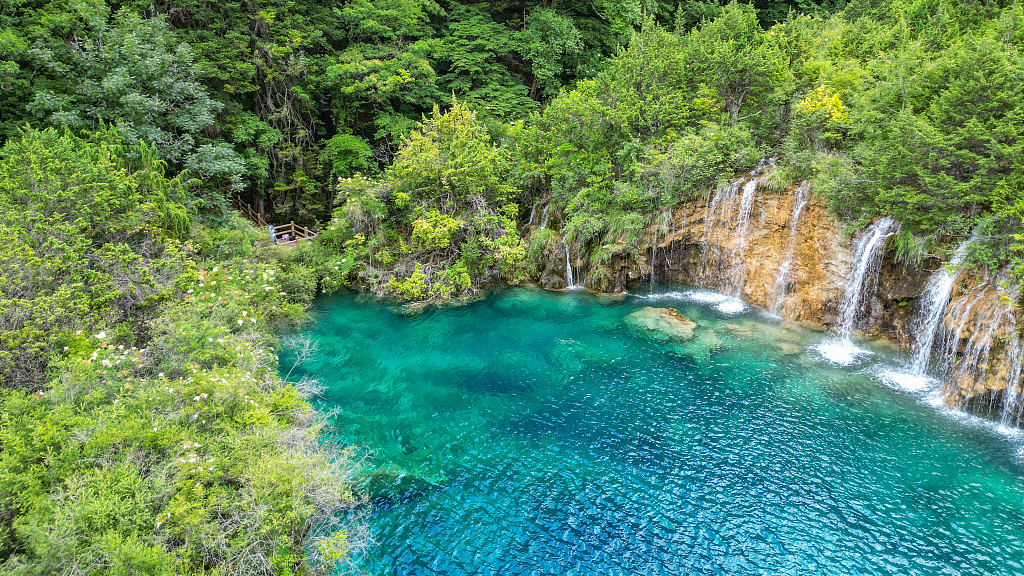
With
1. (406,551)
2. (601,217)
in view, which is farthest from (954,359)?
(406,551)

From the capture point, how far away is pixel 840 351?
15.3 m

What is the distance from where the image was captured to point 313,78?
85.5ft

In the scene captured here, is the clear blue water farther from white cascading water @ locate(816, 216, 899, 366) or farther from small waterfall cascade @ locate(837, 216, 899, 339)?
small waterfall cascade @ locate(837, 216, 899, 339)

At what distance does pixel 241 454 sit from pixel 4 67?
18403 mm

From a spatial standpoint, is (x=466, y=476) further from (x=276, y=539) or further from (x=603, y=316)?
(x=603, y=316)

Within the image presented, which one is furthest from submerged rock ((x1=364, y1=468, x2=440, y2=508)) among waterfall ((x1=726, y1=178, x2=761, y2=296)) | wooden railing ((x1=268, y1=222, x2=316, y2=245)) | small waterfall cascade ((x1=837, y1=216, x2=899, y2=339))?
wooden railing ((x1=268, y1=222, x2=316, y2=245))

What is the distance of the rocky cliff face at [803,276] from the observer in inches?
477

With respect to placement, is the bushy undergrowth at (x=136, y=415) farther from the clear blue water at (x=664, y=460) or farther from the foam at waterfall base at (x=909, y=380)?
the foam at waterfall base at (x=909, y=380)

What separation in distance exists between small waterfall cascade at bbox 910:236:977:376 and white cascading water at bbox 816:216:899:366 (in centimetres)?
144

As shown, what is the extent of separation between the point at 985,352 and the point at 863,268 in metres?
4.32

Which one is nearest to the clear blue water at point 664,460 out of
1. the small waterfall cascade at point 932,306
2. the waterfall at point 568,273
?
the small waterfall cascade at point 932,306

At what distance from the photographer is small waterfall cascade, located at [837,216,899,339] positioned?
15219 millimetres

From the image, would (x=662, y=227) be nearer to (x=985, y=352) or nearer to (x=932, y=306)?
(x=932, y=306)

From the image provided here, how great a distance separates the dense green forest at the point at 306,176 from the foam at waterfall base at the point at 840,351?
3.24 metres
